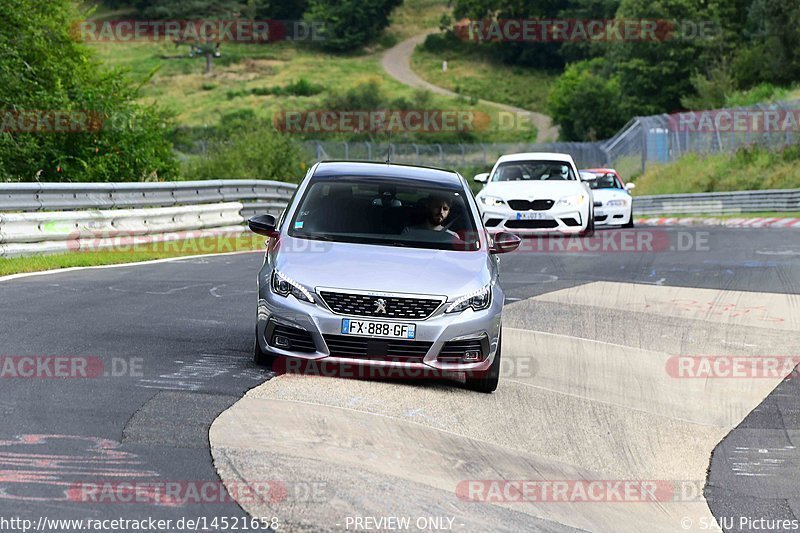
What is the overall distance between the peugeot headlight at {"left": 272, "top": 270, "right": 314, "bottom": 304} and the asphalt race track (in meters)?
0.56

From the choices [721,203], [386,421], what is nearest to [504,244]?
[386,421]

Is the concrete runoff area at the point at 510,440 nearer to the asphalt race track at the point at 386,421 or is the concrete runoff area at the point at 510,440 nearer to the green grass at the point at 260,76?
the asphalt race track at the point at 386,421

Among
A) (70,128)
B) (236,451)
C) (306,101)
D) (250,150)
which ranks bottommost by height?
(306,101)

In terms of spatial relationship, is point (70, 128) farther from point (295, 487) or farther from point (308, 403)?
point (295, 487)

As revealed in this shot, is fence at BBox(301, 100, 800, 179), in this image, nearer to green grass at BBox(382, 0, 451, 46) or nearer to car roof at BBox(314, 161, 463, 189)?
car roof at BBox(314, 161, 463, 189)

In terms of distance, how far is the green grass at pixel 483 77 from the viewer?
121375mm

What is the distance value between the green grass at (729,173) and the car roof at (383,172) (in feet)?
113

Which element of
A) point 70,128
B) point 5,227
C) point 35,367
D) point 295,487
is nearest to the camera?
point 295,487

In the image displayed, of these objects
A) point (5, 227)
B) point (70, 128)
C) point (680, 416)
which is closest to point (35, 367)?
point (680, 416)

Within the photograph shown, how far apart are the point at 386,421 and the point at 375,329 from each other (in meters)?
1.00

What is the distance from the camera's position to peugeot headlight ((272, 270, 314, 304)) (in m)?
8.91

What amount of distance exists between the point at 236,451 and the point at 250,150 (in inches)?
1114

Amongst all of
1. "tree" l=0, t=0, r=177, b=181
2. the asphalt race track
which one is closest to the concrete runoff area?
the asphalt race track

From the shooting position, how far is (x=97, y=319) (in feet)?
38.3
